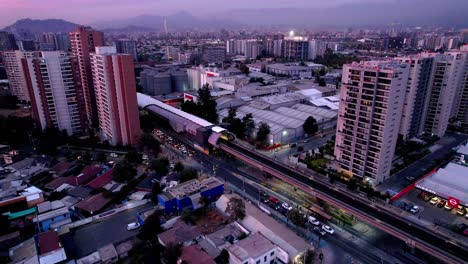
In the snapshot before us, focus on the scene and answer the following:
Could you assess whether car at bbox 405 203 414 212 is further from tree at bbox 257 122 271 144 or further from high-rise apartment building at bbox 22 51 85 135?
high-rise apartment building at bbox 22 51 85 135

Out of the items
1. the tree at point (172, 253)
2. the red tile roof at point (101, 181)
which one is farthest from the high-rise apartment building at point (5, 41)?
the tree at point (172, 253)

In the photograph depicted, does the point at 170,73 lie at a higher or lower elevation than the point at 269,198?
higher

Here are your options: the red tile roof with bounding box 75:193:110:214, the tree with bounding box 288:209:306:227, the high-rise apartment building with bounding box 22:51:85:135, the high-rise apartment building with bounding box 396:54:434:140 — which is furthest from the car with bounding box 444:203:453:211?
the high-rise apartment building with bounding box 22:51:85:135

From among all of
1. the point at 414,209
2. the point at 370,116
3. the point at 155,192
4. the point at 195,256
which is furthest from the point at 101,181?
the point at 414,209

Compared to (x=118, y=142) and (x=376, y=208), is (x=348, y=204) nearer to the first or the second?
(x=376, y=208)

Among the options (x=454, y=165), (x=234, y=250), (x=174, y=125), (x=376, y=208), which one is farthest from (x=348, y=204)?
(x=174, y=125)

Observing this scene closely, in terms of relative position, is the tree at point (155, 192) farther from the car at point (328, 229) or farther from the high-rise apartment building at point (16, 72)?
the high-rise apartment building at point (16, 72)
